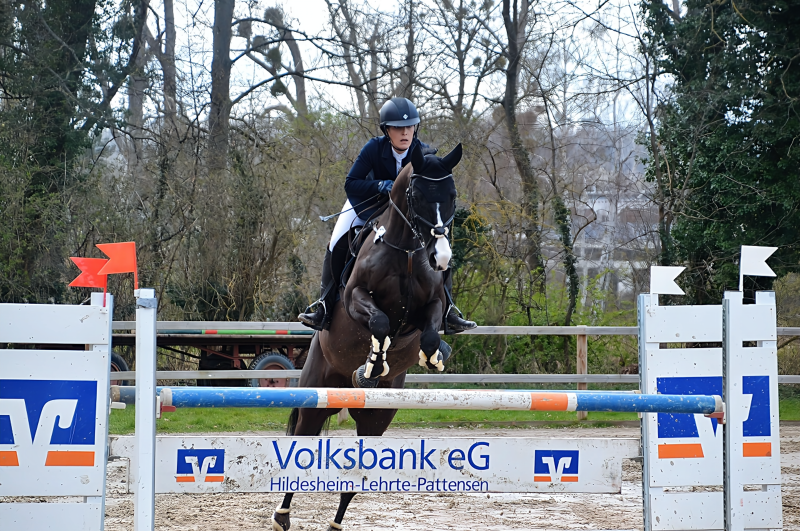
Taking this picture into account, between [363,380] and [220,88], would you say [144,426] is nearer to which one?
[363,380]

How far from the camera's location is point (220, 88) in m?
13.2

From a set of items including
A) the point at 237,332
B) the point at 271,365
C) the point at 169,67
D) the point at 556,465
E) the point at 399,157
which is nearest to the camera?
the point at 556,465

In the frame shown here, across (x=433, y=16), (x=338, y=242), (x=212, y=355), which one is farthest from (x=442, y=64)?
(x=338, y=242)

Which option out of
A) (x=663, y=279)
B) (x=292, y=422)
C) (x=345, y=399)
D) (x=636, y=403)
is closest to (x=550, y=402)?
(x=636, y=403)

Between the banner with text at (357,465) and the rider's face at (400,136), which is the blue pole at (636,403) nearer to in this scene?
the banner with text at (357,465)

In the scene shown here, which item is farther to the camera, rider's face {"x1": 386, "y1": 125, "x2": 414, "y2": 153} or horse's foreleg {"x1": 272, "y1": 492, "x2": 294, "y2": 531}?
rider's face {"x1": 386, "y1": 125, "x2": 414, "y2": 153}

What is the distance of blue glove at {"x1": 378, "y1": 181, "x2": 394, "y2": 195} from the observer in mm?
4230

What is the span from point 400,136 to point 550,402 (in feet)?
7.11

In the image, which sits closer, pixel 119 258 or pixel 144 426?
pixel 144 426

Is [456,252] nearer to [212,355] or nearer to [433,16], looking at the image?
[212,355]

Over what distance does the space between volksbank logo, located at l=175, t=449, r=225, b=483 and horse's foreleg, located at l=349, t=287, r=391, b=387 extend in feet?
4.12

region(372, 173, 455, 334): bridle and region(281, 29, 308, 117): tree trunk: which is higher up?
region(281, 29, 308, 117): tree trunk

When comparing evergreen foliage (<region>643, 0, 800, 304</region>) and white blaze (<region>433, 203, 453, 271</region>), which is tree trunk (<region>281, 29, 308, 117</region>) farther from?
white blaze (<region>433, 203, 453, 271</region>)

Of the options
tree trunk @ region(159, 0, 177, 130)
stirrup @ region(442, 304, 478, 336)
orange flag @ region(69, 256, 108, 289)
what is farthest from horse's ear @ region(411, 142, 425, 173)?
A: tree trunk @ region(159, 0, 177, 130)
